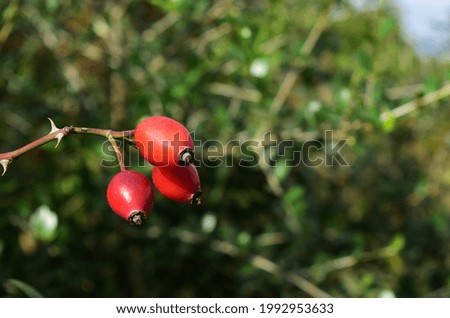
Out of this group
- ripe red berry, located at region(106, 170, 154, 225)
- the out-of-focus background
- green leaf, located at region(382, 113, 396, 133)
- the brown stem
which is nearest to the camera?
the brown stem

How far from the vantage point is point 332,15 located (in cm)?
191

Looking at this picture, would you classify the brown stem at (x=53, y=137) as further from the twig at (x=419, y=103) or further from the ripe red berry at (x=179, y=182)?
the twig at (x=419, y=103)

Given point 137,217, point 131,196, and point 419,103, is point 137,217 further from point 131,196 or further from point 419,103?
point 419,103

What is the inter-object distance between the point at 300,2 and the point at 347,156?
1049 millimetres

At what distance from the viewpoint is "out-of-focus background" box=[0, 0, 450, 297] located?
1.80m

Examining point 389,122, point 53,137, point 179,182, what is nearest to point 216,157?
point 389,122

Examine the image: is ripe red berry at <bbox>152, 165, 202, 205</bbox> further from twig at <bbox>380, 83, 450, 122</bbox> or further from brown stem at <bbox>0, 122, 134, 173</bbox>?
twig at <bbox>380, 83, 450, 122</bbox>

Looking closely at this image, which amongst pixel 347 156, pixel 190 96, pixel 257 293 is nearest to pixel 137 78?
pixel 190 96

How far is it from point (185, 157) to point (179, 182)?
0.08 metres

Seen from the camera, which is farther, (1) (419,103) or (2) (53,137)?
(1) (419,103)

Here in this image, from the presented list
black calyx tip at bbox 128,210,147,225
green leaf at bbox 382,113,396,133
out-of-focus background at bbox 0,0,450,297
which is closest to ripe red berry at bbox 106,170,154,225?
black calyx tip at bbox 128,210,147,225

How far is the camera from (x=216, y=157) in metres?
1.99

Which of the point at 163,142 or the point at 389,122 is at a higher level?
the point at 389,122

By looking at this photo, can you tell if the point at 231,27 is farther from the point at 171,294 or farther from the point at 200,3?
the point at 171,294
